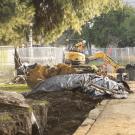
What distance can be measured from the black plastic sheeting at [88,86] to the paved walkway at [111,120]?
1.84 m

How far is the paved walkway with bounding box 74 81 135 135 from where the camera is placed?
1132 cm

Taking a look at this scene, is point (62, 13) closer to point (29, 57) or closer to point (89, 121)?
point (89, 121)

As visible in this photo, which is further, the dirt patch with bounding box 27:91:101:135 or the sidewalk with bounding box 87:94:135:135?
the dirt patch with bounding box 27:91:101:135

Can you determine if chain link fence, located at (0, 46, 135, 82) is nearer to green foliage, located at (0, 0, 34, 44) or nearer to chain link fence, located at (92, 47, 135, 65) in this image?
green foliage, located at (0, 0, 34, 44)

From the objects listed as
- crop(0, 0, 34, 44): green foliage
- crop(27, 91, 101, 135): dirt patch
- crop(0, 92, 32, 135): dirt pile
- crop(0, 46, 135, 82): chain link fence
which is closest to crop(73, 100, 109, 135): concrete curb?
crop(27, 91, 101, 135): dirt patch

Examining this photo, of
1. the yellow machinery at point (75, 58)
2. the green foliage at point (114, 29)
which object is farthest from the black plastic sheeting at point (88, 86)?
the green foliage at point (114, 29)

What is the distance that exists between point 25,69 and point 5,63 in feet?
7.45

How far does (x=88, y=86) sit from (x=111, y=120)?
639 centimetres

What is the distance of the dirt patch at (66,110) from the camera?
14.2m

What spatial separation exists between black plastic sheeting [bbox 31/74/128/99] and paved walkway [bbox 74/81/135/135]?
184 cm

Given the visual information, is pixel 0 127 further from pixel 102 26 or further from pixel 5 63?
pixel 102 26

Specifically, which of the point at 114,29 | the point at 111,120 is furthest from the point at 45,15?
the point at 114,29

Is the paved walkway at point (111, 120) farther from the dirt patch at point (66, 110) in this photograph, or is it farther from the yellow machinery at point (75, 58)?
the yellow machinery at point (75, 58)

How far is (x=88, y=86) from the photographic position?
19344 mm
